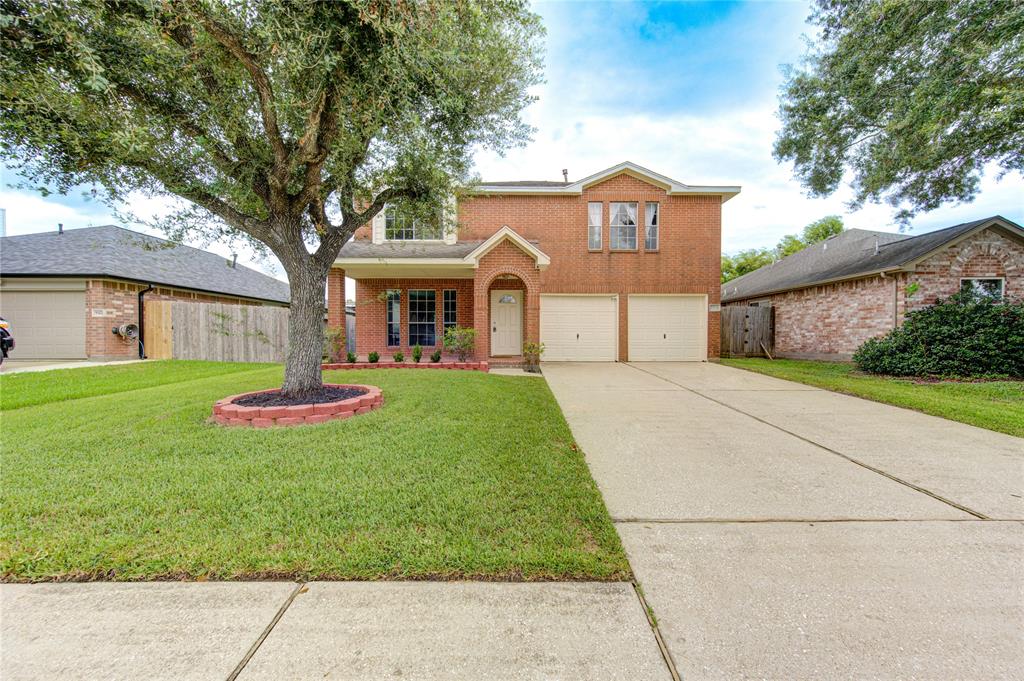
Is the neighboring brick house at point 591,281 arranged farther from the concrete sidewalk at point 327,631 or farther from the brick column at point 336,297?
the concrete sidewalk at point 327,631

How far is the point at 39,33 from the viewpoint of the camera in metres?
4.03

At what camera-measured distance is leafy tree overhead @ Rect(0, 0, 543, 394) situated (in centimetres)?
402

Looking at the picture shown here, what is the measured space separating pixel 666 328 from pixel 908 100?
25.1 feet

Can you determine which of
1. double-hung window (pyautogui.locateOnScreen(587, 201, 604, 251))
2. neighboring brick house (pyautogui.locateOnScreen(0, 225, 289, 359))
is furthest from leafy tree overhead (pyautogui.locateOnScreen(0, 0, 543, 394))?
neighboring brick house (pyautogui.locateOnScreen(0, 225, 289, 359))

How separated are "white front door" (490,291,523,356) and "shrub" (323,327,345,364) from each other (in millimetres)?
4487

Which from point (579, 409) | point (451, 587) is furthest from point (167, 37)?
point (579, 409)

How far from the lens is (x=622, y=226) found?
13.2 metres

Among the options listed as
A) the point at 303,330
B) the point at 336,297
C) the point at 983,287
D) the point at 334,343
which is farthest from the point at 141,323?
the point at 983,287

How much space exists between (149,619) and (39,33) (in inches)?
227

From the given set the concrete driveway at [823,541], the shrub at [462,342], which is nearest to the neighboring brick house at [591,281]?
the shrub at [462,342]

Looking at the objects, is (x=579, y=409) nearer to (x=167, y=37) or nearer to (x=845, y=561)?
(x=845, y=561)

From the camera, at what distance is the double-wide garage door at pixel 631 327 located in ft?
43.1

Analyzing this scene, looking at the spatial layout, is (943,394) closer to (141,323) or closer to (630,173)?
(630,173)

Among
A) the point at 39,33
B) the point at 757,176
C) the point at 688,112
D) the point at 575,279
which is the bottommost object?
the point at 575,279
